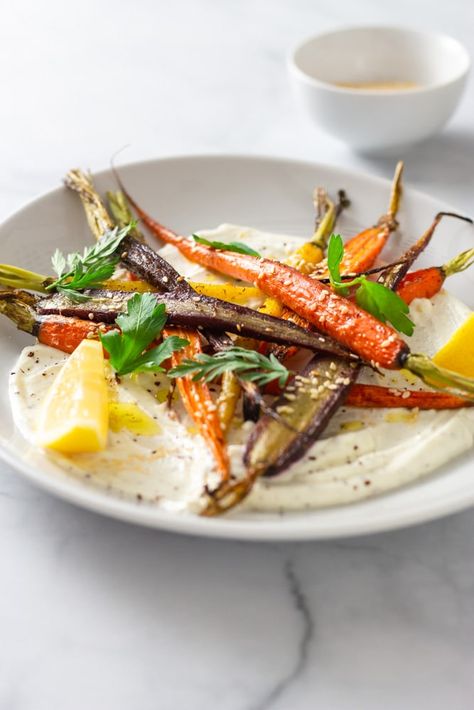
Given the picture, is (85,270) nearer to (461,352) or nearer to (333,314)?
(333,314)

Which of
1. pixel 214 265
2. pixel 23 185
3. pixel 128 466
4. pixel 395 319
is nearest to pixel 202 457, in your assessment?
pixel 128 466

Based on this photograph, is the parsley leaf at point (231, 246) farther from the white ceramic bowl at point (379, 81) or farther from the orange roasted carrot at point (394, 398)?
the white ceramic bowl at point (379, 81)

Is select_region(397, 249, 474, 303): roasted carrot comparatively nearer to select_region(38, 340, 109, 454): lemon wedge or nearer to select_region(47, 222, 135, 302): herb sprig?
select_region(47, 222, 135, 302): herb sprig

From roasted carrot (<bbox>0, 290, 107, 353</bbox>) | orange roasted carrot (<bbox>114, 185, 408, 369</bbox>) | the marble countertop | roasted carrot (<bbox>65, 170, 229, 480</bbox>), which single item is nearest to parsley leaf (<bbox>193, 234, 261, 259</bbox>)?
orange roasted carrot (<bbox>114, 185, 408, 369</bbox>)

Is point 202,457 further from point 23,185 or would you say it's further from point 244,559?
point 23,185

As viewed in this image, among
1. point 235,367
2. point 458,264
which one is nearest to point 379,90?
point 458,264

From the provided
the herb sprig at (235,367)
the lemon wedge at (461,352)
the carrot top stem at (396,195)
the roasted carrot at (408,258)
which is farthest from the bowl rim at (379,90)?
the herb sprig at (235,367)
